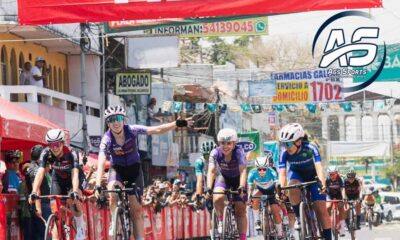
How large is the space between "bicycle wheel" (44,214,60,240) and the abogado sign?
1037 inches

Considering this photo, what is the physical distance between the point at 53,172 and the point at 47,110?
60.0 ft

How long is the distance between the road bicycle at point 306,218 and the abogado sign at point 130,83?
85.1ft

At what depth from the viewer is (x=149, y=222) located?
26234 mm

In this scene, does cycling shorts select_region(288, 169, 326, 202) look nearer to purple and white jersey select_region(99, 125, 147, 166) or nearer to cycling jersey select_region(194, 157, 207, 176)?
cycling jersey select_region(194, 157, 207, 176)

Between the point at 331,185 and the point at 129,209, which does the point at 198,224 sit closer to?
the point at 331,185

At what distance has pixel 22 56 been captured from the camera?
3744 cm

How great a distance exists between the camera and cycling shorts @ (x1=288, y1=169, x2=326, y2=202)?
17203 mm

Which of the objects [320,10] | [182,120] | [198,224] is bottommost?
[198,224]

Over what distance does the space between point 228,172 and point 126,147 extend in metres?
2.76

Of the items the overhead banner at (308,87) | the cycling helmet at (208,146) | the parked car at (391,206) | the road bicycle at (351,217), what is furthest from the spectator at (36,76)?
the parked car at (391,206)

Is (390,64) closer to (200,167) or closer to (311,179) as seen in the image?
(200,167)

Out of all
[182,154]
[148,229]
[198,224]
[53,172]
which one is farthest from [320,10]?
[182,154]

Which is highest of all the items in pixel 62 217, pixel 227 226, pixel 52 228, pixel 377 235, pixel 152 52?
pixel 152 52

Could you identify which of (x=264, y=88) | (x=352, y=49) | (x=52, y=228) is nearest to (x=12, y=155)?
(x=52, y=228)
